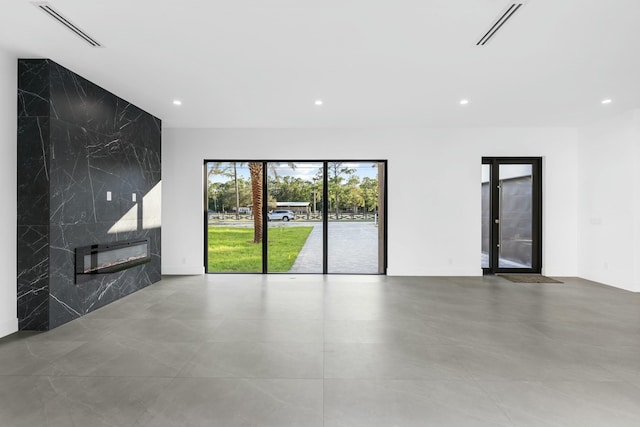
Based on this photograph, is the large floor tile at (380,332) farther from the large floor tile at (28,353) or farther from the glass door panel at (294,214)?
the glass door panel at (294,214)

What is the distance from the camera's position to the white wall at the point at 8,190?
345 centimetres

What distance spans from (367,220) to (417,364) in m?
4.11

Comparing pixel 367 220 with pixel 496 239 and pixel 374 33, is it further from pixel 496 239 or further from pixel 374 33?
pixel 374 33

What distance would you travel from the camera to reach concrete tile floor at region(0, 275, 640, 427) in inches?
85.3

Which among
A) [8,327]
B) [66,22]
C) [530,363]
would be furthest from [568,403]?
[8,327]

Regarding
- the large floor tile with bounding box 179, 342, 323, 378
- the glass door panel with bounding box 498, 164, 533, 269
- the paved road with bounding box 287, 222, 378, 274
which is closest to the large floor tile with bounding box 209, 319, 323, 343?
the large floor tile with bounding box 179, 342, 323, 378

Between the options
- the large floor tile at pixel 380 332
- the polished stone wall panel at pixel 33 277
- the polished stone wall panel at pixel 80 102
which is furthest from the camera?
the polished stone wall panel at pixel 80 102

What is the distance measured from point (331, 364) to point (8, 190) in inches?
153

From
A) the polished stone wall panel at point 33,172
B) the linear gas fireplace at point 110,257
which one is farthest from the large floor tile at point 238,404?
the polished stone wall panel at point 33,172

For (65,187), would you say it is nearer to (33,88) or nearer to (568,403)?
(33,88)

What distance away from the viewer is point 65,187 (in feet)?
12.8

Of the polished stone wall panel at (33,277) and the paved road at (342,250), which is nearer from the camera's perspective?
the polished stone wall panel at (33,277)

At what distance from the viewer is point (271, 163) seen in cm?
673

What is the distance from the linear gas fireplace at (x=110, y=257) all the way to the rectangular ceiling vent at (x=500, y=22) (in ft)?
17.1
